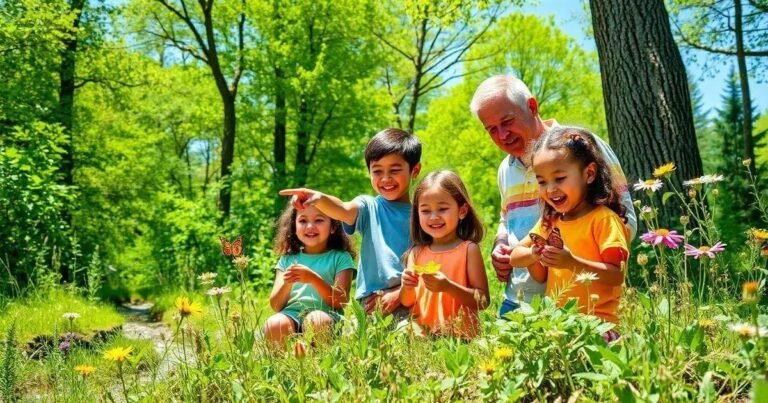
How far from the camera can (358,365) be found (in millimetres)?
1741

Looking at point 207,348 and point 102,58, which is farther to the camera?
point 102,58

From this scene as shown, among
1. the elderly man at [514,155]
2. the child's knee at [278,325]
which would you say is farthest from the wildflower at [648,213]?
the child's knee at [278,325]

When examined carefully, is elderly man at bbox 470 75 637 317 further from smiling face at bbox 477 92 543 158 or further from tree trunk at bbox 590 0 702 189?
tree trunk at bbox 590 0 702 189

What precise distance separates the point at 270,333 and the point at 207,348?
1.34 meters

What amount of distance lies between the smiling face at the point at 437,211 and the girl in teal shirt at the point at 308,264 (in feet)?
2.06

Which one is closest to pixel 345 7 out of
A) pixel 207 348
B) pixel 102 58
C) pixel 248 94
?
pixel 248 94

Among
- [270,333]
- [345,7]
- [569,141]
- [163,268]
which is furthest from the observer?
[345,7]

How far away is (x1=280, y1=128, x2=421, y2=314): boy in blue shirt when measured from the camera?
10.6 ft

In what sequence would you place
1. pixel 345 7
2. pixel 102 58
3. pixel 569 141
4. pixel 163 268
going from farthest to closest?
pixel 345 7 → pixel 102 58 → pixel 163 268 → pixel 569 141

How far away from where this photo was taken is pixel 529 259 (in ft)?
7.44

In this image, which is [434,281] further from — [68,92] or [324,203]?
[68,92]

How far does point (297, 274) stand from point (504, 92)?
1346mm

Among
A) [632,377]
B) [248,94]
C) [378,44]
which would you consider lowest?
[632,377]

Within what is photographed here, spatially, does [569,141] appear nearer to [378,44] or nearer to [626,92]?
[626,92]
